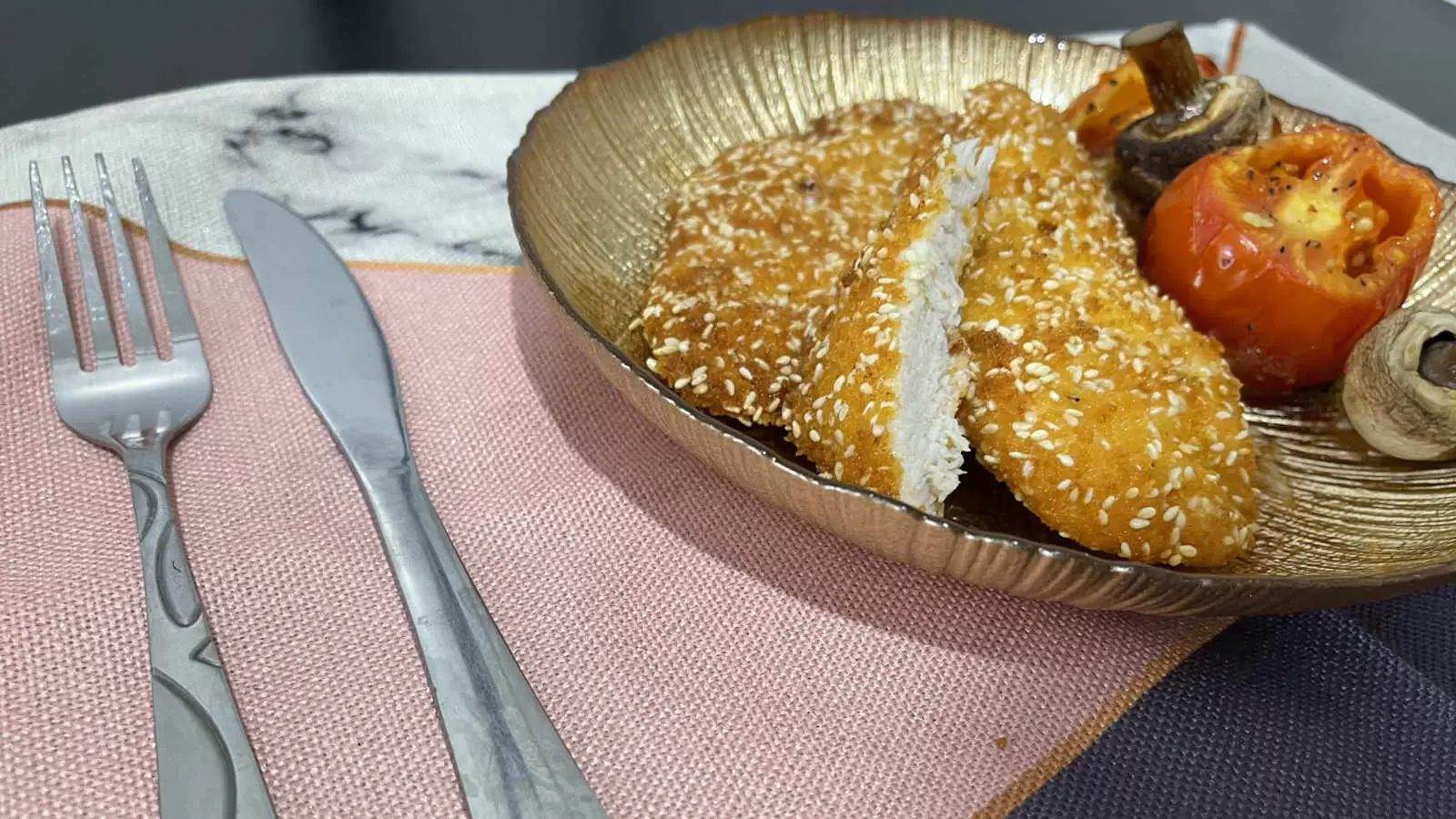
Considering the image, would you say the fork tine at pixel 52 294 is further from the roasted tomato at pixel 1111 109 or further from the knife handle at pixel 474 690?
the roasted tomato at pixel 1111 109

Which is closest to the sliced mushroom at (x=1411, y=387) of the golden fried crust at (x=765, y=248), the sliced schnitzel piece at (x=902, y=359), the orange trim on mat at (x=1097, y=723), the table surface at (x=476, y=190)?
the table surface at (x=476, y=190)

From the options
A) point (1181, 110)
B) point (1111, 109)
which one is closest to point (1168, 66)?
point (1181, 110)

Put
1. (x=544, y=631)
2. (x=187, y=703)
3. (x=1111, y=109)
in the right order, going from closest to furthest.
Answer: (x=187, y=703)
(x=544, y=631)
(x=1111, y=109)

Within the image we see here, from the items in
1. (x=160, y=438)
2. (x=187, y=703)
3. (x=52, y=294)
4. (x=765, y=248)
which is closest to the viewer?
(x=187, y=703)

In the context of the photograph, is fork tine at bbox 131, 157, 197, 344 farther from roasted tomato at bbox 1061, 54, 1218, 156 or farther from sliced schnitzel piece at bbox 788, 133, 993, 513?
roasted tomato at bbox 1061, 54, 1218, 156

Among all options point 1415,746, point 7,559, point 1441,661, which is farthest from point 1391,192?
point 7,559

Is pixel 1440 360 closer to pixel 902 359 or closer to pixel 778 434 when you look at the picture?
pixel 902 359

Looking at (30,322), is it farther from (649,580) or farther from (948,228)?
(948,228)
